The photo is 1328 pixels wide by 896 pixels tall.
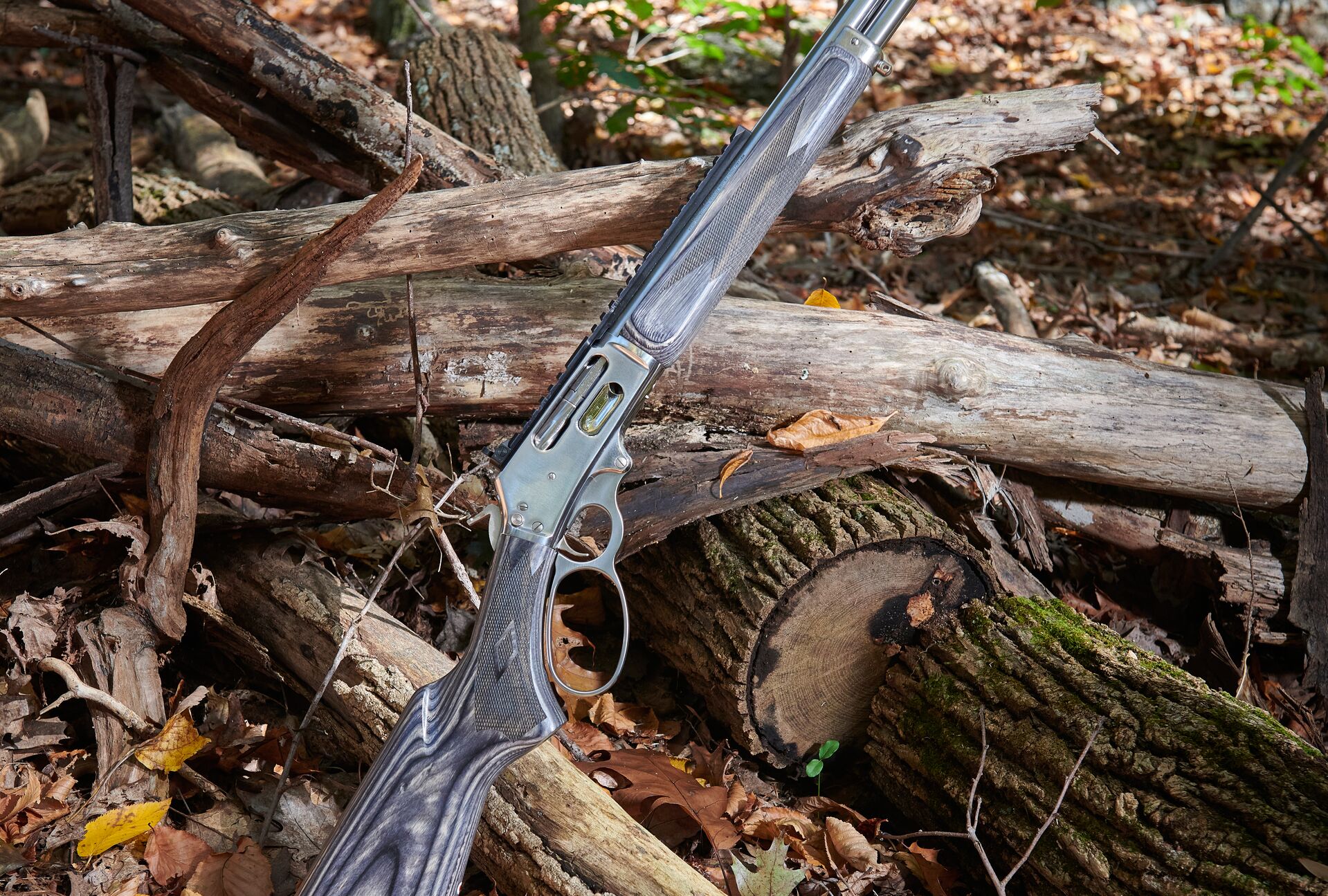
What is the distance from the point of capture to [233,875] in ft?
8.07

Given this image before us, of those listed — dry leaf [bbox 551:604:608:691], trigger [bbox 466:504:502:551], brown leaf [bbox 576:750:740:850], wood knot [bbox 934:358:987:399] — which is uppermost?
trigger [bbox 466:504:502:551]

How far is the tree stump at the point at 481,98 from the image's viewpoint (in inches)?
189

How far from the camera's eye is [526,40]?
6824mm

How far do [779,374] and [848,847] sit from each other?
1.52 m

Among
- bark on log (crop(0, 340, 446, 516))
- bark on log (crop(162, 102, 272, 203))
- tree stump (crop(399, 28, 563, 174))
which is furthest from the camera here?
bark on log (crop(162, 102, 272, 203))

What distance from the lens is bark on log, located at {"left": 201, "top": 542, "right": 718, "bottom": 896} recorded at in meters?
2.35

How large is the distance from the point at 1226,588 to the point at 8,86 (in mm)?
8838

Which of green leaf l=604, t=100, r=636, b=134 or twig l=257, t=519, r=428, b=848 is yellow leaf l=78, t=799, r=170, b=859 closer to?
twig l=257, t=519, r=428, b=848

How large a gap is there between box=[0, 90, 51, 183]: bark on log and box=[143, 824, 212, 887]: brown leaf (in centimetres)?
508

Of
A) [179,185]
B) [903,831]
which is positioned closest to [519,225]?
[903,831]

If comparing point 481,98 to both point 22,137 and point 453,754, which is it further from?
point 453,754

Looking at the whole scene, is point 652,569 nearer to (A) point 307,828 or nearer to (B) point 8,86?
(A) point 307,828

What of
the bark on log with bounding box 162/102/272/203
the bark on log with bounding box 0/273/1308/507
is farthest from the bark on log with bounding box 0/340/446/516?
the bark on log with bounding box 162/102/272/203

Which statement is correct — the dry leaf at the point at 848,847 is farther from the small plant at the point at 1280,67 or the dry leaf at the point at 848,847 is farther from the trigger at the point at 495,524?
the small plant at the point at 1280,67
